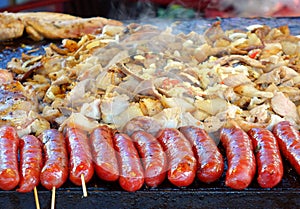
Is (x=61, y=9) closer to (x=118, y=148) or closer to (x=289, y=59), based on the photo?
(x=289, y=59)

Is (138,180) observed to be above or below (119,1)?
above

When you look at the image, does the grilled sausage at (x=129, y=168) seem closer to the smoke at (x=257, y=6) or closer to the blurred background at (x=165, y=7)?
the blurred background at (x=165, y=7)

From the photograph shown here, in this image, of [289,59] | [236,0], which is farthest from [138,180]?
[236,0]

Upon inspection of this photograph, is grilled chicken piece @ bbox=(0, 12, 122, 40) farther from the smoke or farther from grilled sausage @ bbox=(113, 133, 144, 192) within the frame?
the smoke

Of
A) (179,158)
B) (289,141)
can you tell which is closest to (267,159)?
(289,141)

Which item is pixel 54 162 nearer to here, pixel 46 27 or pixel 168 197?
pixel 168 197

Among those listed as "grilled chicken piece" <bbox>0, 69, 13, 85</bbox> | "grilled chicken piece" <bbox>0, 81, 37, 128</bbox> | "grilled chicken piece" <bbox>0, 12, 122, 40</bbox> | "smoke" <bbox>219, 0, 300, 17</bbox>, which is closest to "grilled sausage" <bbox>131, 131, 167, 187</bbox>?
"grilled chicken piece" <bbox>0, 81, 37, 128</bbox>

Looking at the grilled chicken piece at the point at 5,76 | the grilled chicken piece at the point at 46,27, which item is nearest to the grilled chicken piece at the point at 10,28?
the grilled chicken piece at the point at 46,27

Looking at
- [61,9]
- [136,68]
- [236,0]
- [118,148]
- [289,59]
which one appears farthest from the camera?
[61,9]
